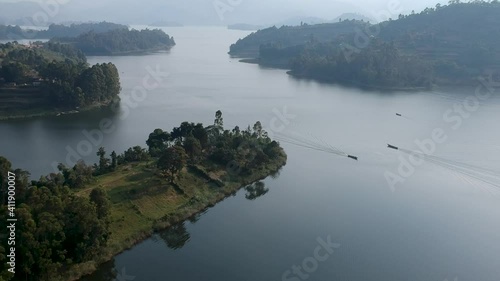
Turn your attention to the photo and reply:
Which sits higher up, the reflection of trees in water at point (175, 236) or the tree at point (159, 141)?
the tree at point (159, 141)

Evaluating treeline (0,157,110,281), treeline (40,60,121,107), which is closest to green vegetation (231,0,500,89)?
treeline (40,60,121,107)

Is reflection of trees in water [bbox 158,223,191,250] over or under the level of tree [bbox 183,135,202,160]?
under

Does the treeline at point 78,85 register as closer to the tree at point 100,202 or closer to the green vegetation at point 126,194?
the green vegetation at point 126,194

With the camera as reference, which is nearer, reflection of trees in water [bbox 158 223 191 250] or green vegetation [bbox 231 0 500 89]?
reflection of trees in water [bbox 158 223 191 250]

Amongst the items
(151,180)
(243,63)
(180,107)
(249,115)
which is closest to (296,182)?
(151,180)

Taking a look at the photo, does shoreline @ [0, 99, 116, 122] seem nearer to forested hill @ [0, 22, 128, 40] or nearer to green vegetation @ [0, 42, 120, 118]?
green vegetation @ [0, 42, 120, 118]

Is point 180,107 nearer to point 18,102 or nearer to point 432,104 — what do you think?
point 18,102

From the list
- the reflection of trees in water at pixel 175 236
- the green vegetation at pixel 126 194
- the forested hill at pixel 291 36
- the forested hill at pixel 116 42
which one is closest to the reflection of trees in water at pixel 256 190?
the green vegetation at pixel 126 194
